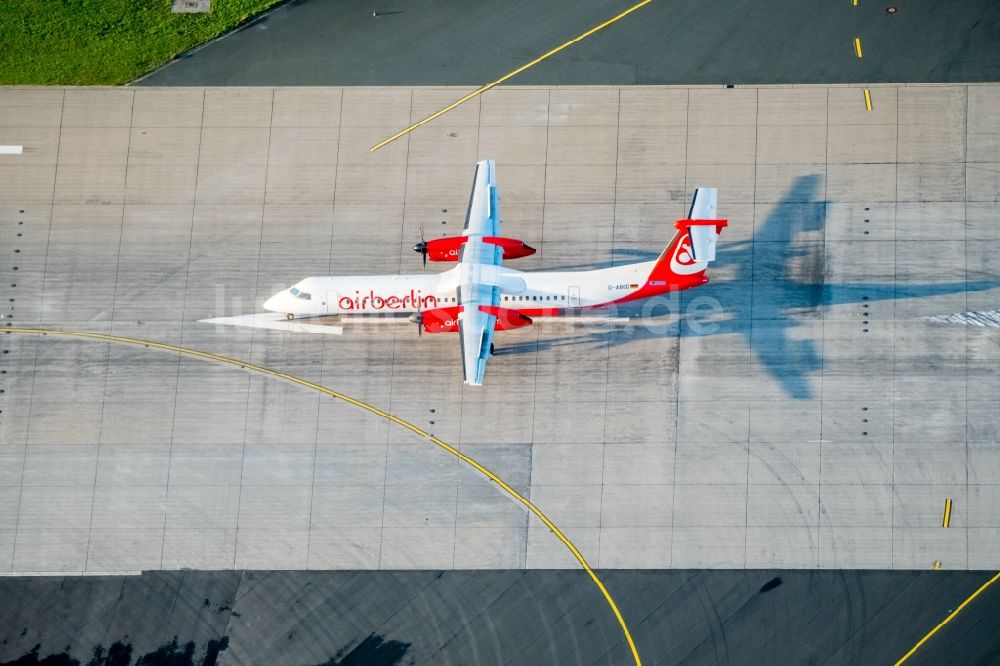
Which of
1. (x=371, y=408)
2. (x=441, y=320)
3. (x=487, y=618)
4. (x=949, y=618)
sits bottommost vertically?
(x=487, y=618)

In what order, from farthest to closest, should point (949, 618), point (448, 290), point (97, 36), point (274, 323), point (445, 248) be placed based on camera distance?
1. point (97, 36)
2. point (274, 323)
3. point (445, 248)
4. point (448, 290)
5. point (949, 618)

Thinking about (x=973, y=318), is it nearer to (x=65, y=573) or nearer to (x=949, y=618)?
(x=949, y=618)

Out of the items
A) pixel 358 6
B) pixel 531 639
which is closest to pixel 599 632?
pixel 531 639

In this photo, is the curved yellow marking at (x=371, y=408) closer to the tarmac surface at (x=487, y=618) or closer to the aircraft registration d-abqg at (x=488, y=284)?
the tarmac surface at (x=487, y=618)

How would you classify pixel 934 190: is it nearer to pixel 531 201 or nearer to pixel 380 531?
pixel 531 201

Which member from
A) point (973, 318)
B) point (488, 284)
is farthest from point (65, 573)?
point (973, 318)

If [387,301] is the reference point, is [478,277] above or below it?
above

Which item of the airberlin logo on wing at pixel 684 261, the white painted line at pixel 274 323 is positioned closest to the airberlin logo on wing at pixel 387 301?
the white painted line at pixel 274 323
